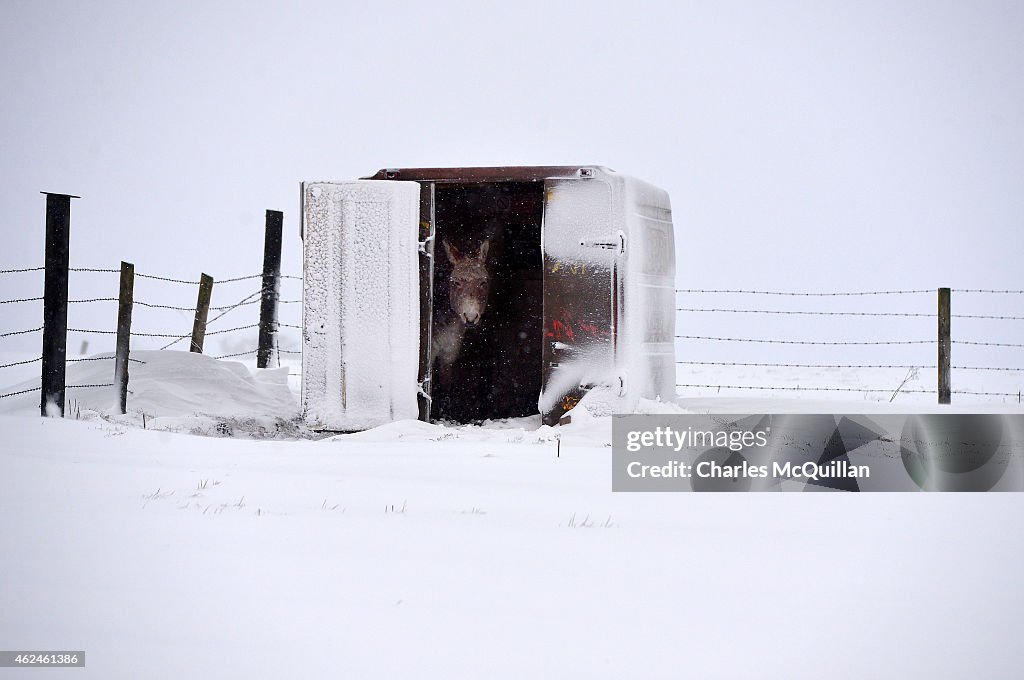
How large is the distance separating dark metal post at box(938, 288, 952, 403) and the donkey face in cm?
498

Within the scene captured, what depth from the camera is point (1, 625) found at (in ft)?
8.07

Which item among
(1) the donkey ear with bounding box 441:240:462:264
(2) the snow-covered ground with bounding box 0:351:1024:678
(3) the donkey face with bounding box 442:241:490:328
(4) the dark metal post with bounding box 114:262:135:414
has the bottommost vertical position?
(2) the snow-covered ground with bounding box 0:351:1024:678

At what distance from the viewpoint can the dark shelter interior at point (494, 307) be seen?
8.82 m

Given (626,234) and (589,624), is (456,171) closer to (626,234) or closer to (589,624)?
(626,234)

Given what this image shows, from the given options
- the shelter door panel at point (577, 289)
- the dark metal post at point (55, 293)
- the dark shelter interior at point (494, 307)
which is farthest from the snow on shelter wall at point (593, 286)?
the dark metal post at point (55, 293)

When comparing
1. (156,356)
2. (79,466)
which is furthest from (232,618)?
(156,356)

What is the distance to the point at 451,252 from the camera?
884cm

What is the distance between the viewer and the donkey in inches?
347

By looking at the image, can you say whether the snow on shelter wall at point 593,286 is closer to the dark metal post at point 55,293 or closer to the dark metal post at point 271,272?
the dark metal post at point 55,293

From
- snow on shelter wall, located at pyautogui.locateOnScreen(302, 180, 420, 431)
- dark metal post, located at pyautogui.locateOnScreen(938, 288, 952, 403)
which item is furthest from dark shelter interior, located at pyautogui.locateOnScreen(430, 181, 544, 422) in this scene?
dark metal post, located at pyautogui.locateOnScreen(938, 288, 952, 403)

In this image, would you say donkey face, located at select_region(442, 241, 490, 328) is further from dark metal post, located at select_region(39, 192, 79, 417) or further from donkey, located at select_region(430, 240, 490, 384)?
dark metal post, located at select_region(39, 192, 79, 417)

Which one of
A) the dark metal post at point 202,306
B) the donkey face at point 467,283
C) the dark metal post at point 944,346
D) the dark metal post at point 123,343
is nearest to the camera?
the dark metal post at point 123,343

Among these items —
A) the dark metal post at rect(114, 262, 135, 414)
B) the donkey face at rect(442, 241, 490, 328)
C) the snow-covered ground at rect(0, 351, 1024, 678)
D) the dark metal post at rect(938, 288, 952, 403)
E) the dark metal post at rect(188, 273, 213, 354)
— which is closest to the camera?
the snow-covered ground at rect(0, 351, 1024, 678)

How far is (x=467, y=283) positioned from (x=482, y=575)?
6.07m
